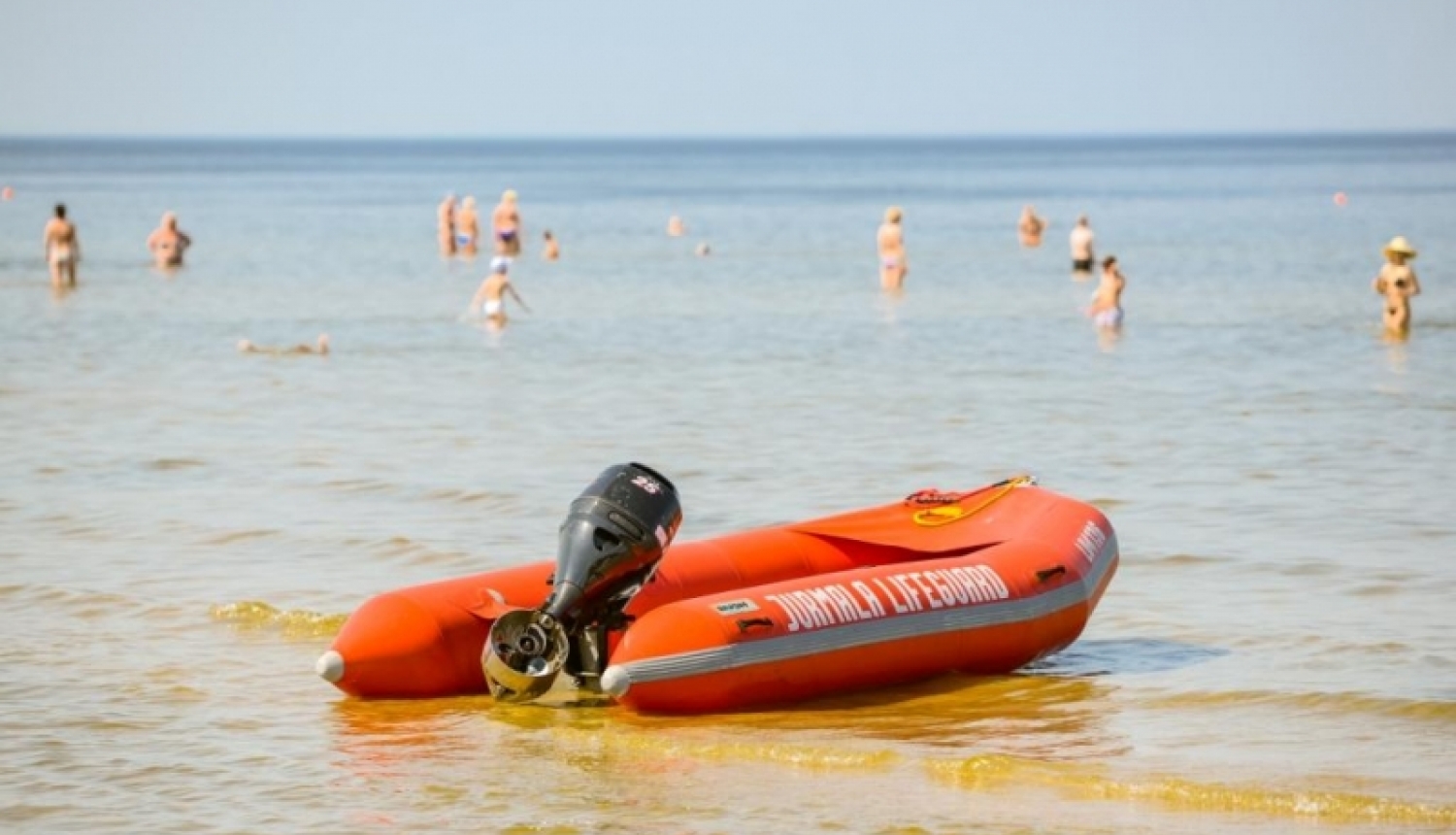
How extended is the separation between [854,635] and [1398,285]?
16.7 m

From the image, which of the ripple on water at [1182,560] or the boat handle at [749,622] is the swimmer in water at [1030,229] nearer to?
the ripple on water at [1182,560]

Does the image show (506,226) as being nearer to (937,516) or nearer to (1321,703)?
(937,516)

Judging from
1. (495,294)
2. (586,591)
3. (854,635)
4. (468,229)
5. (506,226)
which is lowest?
(854,635)

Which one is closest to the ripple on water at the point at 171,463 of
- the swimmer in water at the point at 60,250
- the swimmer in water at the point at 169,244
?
the swimmer in water at the point at 60,250

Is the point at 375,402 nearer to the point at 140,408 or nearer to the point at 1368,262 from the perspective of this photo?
the point at 140,408

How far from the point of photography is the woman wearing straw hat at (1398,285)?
22375 mm

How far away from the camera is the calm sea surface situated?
751 centimetres

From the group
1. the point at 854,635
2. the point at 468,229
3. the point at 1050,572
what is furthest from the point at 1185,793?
the point at 468,229

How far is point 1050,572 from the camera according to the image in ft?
29.6

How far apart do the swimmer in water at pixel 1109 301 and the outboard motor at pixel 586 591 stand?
56.1 feet

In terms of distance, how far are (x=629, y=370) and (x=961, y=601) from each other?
1342cm

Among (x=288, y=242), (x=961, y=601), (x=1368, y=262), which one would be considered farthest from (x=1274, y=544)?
(x=288, y=242)

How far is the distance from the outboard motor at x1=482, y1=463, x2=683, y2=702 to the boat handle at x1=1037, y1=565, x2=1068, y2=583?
163 cm

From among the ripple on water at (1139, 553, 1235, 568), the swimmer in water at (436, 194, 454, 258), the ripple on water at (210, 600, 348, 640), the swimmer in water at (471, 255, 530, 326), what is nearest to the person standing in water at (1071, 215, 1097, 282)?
the swimmer in water at (436, 194, 454, 258)
